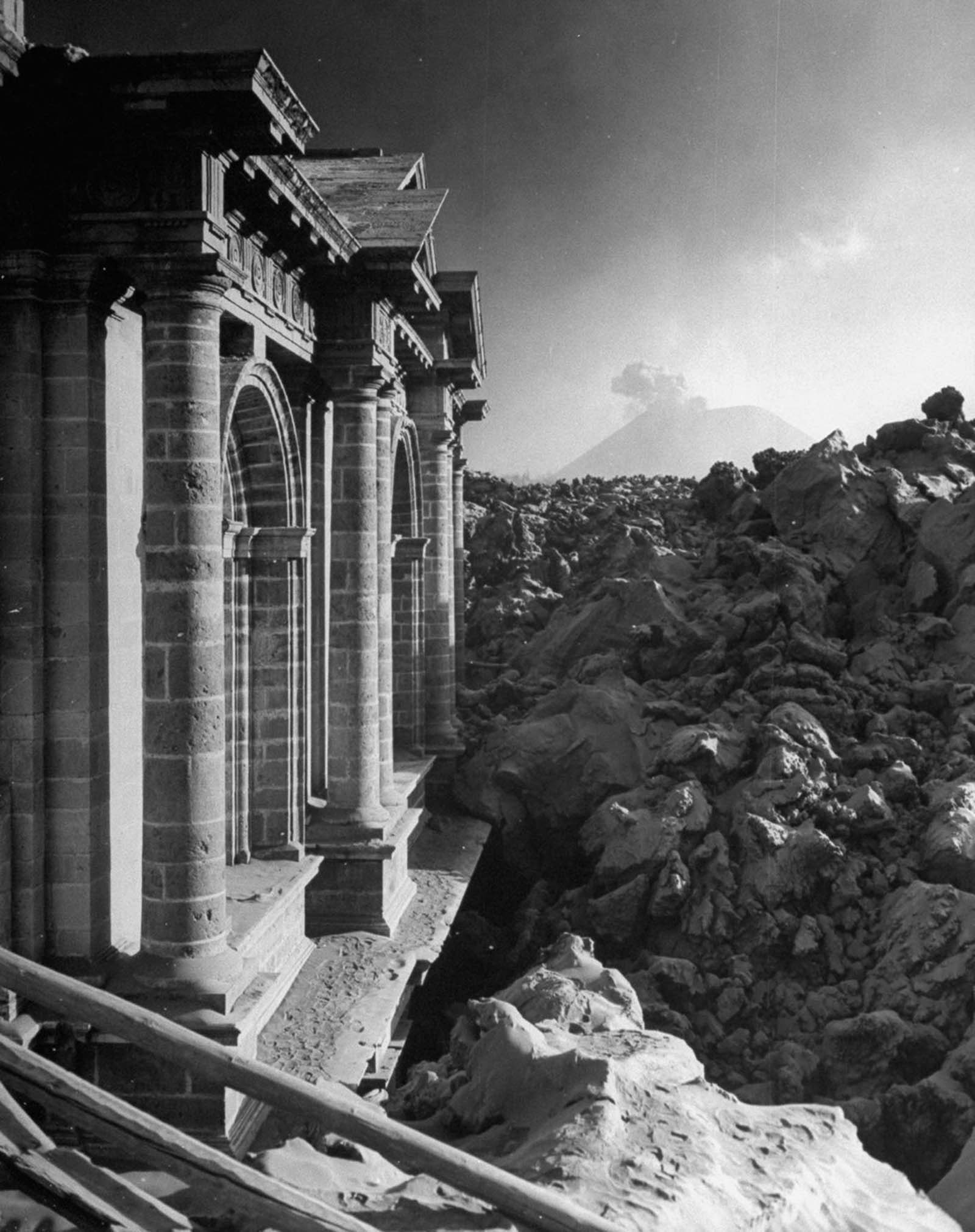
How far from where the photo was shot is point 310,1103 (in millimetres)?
3693

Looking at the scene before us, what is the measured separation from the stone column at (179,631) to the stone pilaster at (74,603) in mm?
→ 339

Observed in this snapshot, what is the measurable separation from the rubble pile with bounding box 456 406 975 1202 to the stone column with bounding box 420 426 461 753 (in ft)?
2.88

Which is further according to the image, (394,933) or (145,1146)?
(394,933)

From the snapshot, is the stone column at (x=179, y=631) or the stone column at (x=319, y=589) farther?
the stone column at (x=319, y=589)

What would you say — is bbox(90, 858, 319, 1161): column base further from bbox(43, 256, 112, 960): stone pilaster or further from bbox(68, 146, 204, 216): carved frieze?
bbox(68, 146, 204, 216): carved frieze

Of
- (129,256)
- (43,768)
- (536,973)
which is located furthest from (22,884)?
(129,256)

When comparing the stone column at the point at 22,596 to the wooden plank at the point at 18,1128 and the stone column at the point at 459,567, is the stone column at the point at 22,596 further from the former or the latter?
the stone column at the point at 459,567

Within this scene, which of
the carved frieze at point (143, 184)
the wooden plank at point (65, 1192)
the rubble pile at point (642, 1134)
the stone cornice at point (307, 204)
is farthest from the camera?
the stone cornice at point (307, 204)

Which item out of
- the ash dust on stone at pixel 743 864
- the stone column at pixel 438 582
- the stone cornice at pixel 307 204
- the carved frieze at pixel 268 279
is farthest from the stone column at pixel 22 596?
the stone column at pixel 438 582

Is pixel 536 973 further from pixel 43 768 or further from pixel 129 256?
pixel 129 256

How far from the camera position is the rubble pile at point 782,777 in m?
9.40

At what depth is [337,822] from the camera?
38.2ft

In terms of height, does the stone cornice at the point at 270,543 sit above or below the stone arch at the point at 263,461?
below

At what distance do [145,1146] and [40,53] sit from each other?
6.07 m
